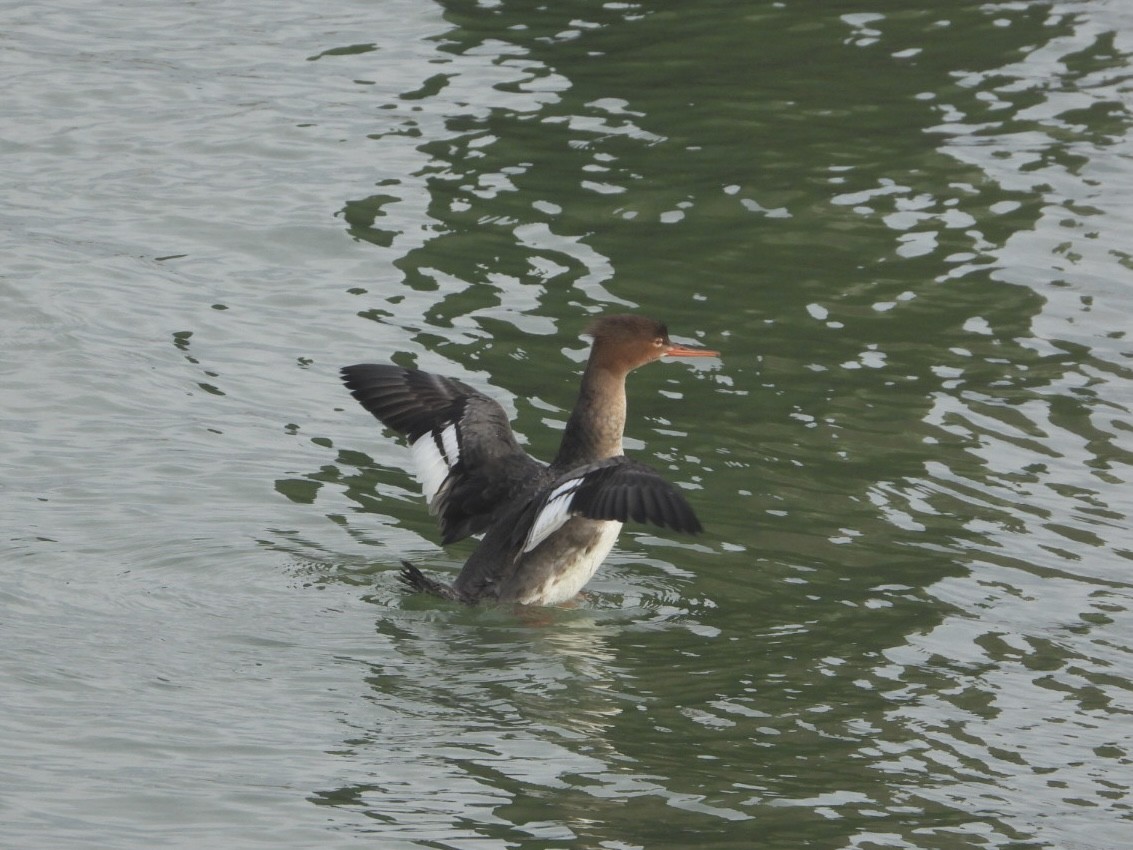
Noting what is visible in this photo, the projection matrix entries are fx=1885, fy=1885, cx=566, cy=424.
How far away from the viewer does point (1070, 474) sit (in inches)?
369

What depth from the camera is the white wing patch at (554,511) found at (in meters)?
7.41

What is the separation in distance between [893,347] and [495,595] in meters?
3.70

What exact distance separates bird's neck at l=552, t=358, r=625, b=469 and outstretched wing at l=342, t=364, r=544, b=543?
196 millimetres

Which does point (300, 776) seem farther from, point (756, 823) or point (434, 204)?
point (434, 204)

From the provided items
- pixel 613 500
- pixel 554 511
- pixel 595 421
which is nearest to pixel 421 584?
pixel 554 511

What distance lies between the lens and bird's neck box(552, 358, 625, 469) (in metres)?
8.38

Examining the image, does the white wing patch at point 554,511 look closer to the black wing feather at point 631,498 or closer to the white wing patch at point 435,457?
the black wing feather at point 631,498

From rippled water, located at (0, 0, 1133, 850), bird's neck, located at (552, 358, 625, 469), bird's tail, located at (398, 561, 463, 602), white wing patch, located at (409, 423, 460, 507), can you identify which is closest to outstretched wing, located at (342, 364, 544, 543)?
white wing patch, located at (409, 423, 460, 507)

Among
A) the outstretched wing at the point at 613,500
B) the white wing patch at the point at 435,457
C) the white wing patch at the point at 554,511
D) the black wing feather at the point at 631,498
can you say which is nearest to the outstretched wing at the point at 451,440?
the white wing patch at the point at 435,457

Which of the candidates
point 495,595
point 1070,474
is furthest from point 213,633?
point 1070,474

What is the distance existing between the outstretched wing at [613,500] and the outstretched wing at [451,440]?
0.65 m

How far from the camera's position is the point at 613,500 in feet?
23.3

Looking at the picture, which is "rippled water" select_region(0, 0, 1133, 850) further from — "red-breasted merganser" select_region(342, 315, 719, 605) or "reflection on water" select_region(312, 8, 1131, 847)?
"red-breasted merganser" select_region(342, 315, 719, 605)

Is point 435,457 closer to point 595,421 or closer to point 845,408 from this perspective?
point 595,421
